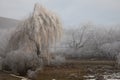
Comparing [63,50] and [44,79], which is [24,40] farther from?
[63,50]

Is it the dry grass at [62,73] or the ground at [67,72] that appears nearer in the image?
the ground at [67,72]

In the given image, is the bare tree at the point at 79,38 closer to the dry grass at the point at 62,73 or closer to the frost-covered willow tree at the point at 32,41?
the dry grass at the point at 62,73

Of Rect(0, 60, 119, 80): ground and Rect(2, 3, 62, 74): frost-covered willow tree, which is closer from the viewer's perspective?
Rect(0, 60, 119, 80): ground

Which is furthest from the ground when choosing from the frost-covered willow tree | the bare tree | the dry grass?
the bare tree

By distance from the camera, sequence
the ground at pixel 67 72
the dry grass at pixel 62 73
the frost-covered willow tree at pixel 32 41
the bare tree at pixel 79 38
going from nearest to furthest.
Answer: the ground at pixel 67 72 → the dry grass at pixel 62 73 → the frost-covered willow tree at pixel 32 41 → the bare tree at pixel 79 38

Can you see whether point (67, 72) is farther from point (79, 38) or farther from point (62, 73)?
point (79, 38)

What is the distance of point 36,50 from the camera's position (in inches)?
1489

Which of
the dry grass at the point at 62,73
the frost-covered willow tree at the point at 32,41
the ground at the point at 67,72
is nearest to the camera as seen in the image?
the ground at the point at 67,72

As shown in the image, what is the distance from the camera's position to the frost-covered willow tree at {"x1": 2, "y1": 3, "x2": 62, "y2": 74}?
35625 mm

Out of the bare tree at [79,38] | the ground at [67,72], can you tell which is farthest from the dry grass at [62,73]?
the bare tree at [79,38]

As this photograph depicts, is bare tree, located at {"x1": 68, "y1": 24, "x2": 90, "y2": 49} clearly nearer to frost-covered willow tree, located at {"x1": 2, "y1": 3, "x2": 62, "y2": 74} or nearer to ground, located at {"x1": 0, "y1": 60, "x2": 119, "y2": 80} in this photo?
ground, located at {"x1": 0, "y1": 60, "x2": 119, "y2": 80}

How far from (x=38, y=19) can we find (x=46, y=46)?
4.16 metres

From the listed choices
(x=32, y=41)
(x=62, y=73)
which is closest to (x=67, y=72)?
(x=62, y=73)

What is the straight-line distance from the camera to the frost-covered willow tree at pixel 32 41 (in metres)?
35.6
